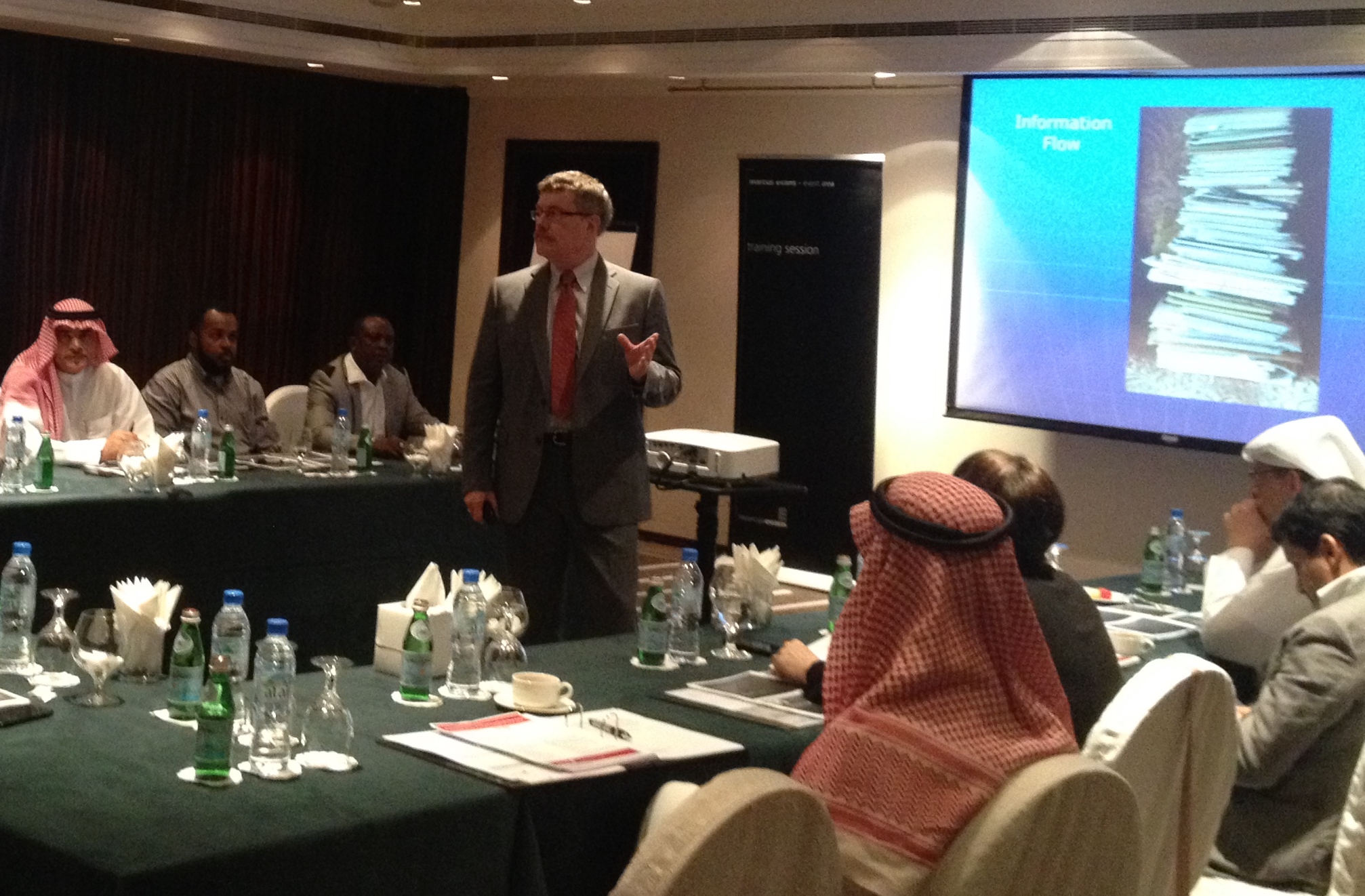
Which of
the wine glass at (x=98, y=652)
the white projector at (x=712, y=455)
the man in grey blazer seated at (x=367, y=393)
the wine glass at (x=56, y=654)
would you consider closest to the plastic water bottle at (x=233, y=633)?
the wine glass at (x=98, y=652)

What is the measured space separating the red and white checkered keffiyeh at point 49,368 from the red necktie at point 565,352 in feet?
7.30

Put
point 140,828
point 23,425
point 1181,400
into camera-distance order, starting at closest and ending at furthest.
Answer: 1. point 140,828
2. point 23,425
3. point 1181,400

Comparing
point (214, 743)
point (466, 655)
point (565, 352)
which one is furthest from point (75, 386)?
point (214, 743)

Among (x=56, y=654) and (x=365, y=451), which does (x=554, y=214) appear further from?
(x=365, y=451)

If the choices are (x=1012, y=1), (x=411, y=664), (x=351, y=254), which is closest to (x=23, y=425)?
(x=411, y=664)

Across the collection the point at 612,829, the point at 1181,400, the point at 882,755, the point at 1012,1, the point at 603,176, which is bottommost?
the point at 612,829

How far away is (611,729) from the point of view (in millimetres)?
2631

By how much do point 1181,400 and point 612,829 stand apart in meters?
4.52

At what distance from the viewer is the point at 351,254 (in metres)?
9.40

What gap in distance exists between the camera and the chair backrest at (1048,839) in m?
1.94

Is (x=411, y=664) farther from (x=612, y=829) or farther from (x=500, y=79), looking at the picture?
(x=500, y=79)

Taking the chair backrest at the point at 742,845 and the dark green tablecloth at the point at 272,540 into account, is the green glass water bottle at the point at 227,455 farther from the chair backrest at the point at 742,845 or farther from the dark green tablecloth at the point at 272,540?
the chair backrest at the point at 742,845

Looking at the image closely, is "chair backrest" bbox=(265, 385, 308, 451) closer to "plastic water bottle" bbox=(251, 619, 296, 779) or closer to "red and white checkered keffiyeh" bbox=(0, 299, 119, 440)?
"red and white checkered keffiyeh" bbox=(0, 299, 119, 440)

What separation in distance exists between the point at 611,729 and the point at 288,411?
437 cm
